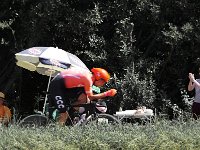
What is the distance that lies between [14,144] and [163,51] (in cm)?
798

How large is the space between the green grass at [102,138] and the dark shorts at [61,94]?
184 cm

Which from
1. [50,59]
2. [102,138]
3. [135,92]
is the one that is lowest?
[135,92]

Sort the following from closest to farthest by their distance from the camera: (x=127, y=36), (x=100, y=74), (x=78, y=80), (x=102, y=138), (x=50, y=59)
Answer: (x=102, y=138) < (x=78, y=80) < (x=100, y=74) < (x=50, y=59) < (x=127, y=36)

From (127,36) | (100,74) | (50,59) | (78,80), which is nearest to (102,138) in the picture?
(78,80)

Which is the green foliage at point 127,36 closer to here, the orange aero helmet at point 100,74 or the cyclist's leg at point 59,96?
the orange aero helmet at point 100,74

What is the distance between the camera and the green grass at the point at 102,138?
19.8 ft

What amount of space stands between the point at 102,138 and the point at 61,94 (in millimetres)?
2601

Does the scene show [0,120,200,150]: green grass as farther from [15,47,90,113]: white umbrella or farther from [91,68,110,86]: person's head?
[15,47,90,113]: white umbrella

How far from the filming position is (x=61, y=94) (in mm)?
8750

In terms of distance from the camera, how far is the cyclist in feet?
28.5

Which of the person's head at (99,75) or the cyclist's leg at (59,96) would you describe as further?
the person's head at (99,75)

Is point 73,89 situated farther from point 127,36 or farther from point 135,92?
point 127,36

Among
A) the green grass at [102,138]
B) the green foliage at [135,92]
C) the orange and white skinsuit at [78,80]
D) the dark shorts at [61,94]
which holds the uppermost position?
the orange and white skinsuit at [78,80]

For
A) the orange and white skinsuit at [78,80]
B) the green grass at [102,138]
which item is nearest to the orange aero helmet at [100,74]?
the orange and white skinsuit at [78,80]
